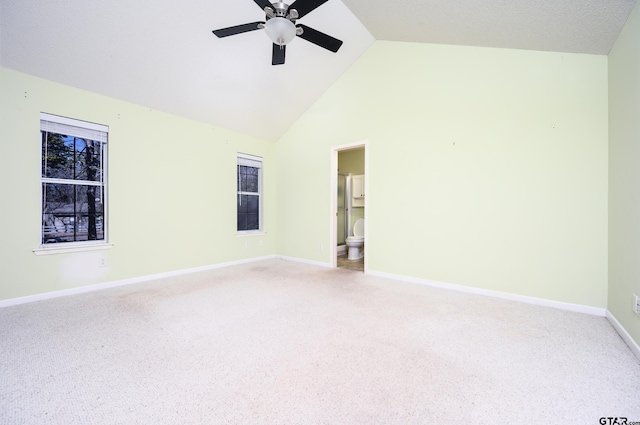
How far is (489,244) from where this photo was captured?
3.05m

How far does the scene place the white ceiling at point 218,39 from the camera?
2266mm

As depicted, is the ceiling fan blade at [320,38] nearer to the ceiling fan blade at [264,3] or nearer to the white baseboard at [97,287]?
the ceiling fan blade at [264,3]

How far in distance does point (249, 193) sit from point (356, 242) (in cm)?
224

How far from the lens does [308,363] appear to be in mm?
1713

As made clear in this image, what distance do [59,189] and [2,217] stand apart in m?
0.55

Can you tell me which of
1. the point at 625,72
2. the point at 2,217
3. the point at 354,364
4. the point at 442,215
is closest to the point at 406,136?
the point at 442,215

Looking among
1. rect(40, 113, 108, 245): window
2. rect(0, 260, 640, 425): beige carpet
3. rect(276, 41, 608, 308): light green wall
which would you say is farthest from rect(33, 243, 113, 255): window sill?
rect(276, 41, 608, 308): light green wall

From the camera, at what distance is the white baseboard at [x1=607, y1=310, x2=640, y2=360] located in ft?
5.91

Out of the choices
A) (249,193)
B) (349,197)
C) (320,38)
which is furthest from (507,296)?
(249,193)

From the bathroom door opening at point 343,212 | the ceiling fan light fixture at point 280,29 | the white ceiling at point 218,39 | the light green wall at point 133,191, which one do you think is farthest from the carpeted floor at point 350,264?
the ceiling fan light fixture at point 280,29

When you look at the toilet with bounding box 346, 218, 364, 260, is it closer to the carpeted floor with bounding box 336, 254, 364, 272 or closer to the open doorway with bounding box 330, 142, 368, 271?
the open doorway with bounding box 330, 142, 368, 271

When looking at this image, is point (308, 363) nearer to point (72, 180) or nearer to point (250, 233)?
point (72, 180)

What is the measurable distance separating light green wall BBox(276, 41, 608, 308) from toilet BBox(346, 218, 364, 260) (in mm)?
1102

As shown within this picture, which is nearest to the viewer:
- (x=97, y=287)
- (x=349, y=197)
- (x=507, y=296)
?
(x=507, y=296)
